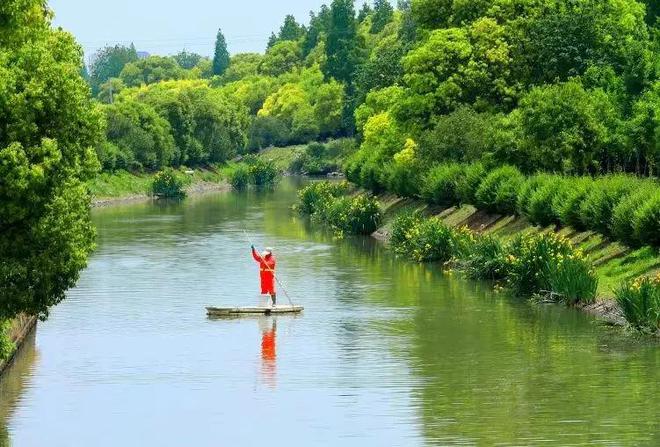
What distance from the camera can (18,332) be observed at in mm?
45688

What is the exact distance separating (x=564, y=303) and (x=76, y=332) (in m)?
15.8

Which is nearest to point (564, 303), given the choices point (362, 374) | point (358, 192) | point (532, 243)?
point (532, 243)

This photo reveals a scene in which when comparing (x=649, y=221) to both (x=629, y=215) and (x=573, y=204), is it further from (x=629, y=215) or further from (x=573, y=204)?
(x=573, y=204)

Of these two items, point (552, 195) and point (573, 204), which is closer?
point (573, 204)

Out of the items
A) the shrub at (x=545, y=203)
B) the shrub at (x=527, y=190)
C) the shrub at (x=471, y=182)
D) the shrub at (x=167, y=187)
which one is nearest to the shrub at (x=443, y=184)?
the shrub at (x=471, y=182)

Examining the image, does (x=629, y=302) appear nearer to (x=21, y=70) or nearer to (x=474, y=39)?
(x=21, y=70)

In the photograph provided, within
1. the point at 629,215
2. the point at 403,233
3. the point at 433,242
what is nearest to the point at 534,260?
the point at 629,215

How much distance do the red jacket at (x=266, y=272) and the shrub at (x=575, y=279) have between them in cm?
911

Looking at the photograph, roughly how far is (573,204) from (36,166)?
3414 centimetres

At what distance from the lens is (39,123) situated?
108ft

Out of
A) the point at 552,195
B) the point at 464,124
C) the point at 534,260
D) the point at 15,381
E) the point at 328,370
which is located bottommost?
the point at 15,381

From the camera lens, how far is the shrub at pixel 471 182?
255ft

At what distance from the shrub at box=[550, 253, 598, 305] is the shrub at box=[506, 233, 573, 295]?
39cm

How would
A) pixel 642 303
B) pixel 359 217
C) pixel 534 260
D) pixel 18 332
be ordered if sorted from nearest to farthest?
pixel 642 303
pixel 18 332
pixel 534 260
pixel 359 217
